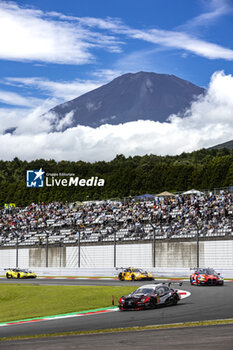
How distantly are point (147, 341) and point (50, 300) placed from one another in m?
15.2

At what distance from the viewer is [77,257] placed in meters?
A: 52.5

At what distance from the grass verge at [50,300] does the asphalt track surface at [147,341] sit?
9189 mm

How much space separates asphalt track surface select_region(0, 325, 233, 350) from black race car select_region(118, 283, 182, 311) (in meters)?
6.31

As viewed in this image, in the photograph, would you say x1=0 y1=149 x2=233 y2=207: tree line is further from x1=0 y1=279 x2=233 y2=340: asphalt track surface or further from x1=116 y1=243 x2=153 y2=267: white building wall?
x1=0 y1=279 x2=233 y2=340: asphalt track surface

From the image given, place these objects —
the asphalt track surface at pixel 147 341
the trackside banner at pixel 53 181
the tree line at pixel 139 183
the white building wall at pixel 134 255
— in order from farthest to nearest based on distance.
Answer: the trackside banner at pixel 53 181 → the tree line at pixel 139 183 → the white building wall at pixel 134 255 → the asphalt track surface at pixel 147 341

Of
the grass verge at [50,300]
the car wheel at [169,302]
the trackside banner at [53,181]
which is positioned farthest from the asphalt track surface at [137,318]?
the trackside banner at [53,181]

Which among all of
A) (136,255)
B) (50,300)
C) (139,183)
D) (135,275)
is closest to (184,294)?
(50,300)

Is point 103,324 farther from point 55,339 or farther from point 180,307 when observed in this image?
point 180,307

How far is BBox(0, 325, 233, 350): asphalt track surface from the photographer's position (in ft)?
47.0

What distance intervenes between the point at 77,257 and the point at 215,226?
15089 mm

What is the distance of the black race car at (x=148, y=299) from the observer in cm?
2348

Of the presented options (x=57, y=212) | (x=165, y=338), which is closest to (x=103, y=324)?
(x=165, y=338)

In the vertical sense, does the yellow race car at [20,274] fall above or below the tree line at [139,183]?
below

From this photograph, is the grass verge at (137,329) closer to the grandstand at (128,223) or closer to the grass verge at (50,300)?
the grass verge at (50,300)
